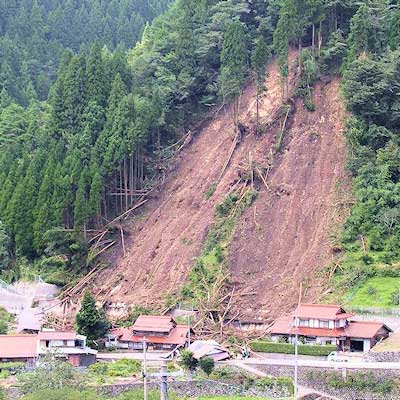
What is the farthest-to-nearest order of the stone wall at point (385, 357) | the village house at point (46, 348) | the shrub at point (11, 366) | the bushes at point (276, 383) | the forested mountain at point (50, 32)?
the forested mountain at point (50, 32)
the village house at point (46, 348)
the shrub at point (11, 366)
the stone wall at point (385, 357)
the bushes at point (276, 383)

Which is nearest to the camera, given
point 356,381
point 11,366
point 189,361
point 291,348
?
point 356,381

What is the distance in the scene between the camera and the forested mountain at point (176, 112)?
49031 millimetres

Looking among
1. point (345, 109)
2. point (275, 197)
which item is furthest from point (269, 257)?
point (345, 109)

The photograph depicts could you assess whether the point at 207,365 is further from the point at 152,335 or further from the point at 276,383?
the point at 152,335

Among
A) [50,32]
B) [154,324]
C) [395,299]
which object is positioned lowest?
[154,324]

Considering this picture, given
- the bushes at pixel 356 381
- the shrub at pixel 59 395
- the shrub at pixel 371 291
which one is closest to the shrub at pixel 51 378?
the shrub at pixel 59 395

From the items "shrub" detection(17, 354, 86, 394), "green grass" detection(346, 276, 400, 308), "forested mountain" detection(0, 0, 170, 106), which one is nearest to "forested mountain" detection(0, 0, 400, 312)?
"green grass" detection(346, 276, 400, 308)

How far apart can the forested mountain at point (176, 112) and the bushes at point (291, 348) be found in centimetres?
442

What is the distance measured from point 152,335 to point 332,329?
287 inches

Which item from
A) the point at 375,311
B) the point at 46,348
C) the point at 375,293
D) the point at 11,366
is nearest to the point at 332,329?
the point at 375,311

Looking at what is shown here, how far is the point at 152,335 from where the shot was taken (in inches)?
1715

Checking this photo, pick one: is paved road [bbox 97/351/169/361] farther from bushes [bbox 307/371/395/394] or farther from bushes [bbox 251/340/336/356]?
bushes [bbox 307/371/395/394]

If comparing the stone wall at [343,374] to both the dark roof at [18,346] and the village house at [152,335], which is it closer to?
the village house at [152,335]

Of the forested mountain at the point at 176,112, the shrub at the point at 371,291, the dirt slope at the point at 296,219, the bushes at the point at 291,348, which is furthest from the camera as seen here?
the forested mountain at the point at 176,112
